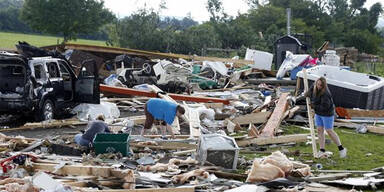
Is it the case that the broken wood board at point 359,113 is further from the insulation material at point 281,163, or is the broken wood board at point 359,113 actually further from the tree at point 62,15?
the tree at point 62,15

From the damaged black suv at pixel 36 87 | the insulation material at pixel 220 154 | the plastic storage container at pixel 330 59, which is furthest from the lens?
the plastic storage container at pixel 330 59

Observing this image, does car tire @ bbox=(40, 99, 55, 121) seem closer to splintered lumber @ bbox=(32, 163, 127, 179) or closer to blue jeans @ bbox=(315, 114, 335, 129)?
splintered lumber @ bbox=(32, 163, 127, 179)

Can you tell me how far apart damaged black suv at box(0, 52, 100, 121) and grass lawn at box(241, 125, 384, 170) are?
21.7 ft

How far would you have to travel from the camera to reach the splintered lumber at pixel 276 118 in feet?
47.0

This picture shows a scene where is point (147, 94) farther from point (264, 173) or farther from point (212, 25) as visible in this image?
point (212, 25)

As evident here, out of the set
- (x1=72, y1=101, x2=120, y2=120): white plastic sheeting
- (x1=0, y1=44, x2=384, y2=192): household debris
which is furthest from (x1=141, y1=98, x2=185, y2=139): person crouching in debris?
(x1=72, y1=101, x2=120, y2=120): white plastic sheeting

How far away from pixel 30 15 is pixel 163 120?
145 feet

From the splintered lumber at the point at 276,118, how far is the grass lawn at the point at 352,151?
0.43 meters

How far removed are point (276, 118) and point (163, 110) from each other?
12.4 ft

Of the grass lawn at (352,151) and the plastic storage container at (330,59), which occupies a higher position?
the plastic storage container at (330,59)

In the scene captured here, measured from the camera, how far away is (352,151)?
13.1 metres

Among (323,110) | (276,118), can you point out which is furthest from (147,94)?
(323,110)

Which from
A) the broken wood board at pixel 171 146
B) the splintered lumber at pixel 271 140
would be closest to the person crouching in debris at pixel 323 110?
the splintered lumber at pixel 271 140

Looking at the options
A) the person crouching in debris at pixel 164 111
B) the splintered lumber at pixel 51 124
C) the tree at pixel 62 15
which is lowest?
the splintered lumber at pixel 51 124
